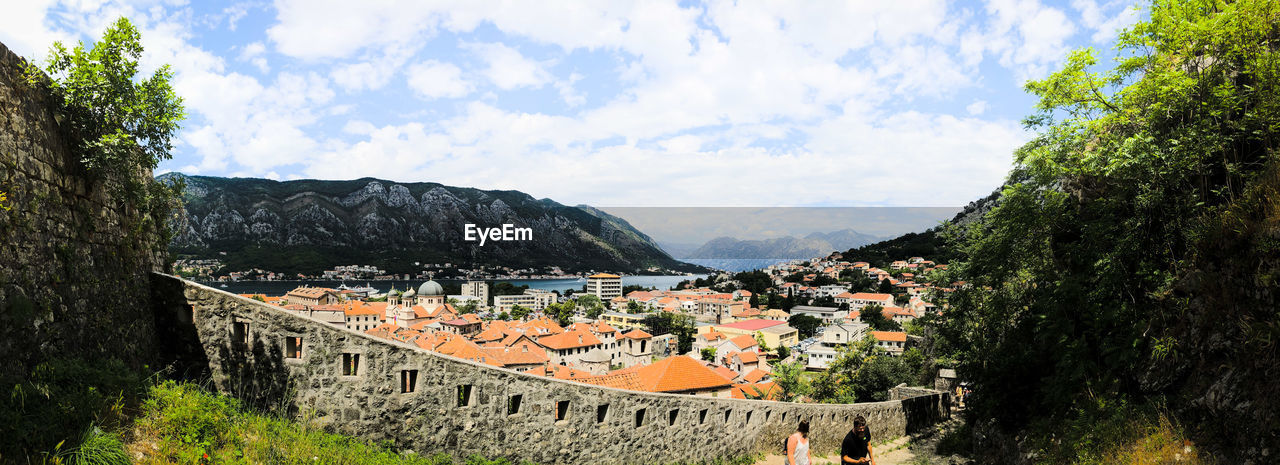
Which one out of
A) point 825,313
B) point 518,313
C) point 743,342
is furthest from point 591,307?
point 743,342

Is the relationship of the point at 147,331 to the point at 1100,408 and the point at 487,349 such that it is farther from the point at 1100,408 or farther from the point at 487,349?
the point at 487,349

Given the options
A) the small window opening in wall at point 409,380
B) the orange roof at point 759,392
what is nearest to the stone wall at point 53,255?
the small window opening in wall at point 409,380

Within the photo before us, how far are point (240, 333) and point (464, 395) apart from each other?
9.54 feet

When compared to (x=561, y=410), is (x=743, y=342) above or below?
below

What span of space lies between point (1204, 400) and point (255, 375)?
11.4 m

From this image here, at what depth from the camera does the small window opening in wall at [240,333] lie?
6785 millimetres

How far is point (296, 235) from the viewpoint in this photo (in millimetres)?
172000

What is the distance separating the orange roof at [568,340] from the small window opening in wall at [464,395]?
55.3 meters

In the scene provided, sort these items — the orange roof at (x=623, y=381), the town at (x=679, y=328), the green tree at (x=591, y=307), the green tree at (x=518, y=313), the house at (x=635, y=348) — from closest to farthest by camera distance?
the orange roof at (x=623, y=381), the town at (x=679, y=328), the house at (x=635, y=348), the green tree at (x=518, y=313), the green tree at (x=591, y=307)

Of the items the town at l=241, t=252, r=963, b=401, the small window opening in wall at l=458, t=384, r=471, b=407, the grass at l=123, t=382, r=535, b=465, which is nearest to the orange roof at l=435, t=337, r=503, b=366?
the town at l=241, t=252, r=963, b=401

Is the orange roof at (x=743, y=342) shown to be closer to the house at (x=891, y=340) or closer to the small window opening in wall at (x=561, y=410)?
the house at (x=891, y=340)

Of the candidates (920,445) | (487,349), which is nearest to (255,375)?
(920,445)

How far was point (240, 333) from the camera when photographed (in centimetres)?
684

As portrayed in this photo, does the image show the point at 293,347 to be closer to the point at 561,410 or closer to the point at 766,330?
the point at 561,410
